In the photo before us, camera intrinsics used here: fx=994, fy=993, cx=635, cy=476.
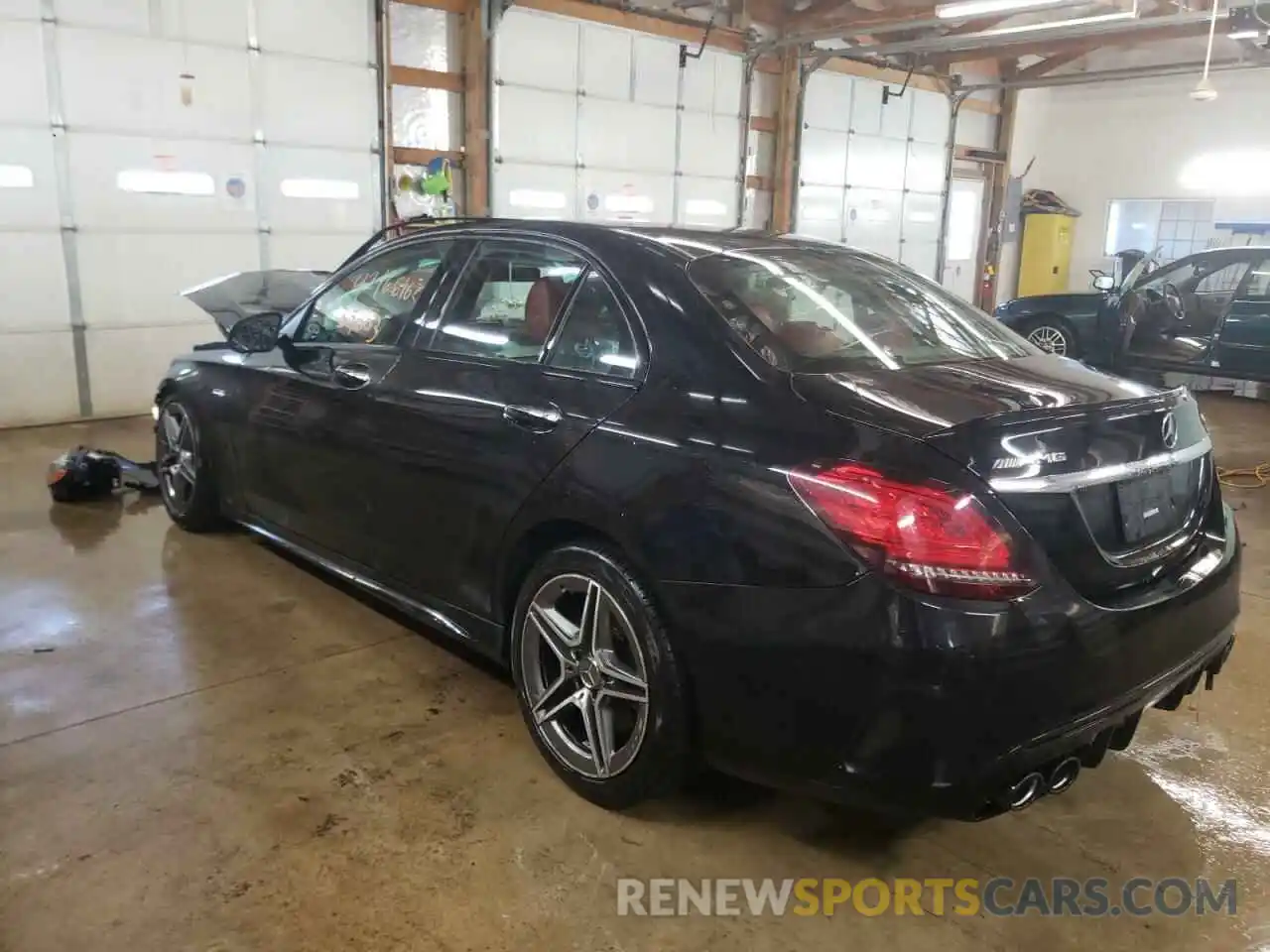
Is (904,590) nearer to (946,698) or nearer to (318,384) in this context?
(946,698)

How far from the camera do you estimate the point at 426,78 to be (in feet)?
29.2

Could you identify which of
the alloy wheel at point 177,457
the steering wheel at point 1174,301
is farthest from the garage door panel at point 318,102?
the steering wheel at point 1174,301

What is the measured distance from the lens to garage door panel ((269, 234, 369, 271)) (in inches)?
327

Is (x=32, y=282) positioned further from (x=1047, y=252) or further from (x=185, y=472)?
(x=1047, y=252)

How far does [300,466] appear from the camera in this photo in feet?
11.4

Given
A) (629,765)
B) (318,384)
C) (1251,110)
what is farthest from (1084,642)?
(1251,110)

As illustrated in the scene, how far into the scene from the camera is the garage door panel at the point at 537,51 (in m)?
9.09

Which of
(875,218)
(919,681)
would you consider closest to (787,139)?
(875,218)

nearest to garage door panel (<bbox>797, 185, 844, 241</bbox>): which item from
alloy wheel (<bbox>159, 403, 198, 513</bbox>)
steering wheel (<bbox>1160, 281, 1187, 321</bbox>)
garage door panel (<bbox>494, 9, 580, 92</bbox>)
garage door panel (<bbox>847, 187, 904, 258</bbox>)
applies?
garage door panel (<bbox>847, 187, 904, 258</bbox>)

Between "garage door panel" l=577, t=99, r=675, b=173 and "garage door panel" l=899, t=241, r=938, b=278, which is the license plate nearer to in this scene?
"garage door panel" l=577, t=99, r=675, b=173

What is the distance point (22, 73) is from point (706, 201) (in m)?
6.74

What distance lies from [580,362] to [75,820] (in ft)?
5.29

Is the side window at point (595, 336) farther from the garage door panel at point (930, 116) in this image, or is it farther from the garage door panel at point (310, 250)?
the garage door panel at point (930, 116)

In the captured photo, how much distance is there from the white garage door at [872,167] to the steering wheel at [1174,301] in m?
3.61
